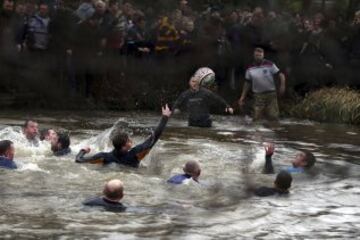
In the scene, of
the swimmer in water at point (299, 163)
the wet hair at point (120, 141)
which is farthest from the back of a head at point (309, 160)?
the wet hair at point (120, 141)

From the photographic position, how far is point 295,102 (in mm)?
24672

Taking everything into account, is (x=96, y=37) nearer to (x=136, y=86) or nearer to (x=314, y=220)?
(x=136, y=86)

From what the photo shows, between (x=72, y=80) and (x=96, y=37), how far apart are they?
60.7 inches

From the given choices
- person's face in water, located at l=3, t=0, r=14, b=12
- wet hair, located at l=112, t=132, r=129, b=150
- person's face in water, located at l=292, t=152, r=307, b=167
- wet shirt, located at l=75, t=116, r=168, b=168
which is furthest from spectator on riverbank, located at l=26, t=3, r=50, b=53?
person's face in water, located at l=292, t=152, r=307, b=167

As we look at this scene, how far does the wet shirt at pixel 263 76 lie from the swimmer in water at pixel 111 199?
8.99 meters

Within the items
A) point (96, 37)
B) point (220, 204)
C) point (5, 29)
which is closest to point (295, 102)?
point (96, 37)

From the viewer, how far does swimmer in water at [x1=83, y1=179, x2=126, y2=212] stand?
479 inches

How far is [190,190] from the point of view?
1406cm

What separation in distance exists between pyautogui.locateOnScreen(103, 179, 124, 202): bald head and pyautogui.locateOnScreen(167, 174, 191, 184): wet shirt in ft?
7.03

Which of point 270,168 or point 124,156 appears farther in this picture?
point 270,168

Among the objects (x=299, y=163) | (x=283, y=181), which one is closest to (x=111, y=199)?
(x=283, y=181)

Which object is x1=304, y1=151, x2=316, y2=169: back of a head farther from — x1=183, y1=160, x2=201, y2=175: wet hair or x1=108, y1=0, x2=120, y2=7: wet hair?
x1=108, y1=0, x2=120, y2=7: wet hair

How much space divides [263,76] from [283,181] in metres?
7.25

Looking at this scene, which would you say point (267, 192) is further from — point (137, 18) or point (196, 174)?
point (137, 18)
